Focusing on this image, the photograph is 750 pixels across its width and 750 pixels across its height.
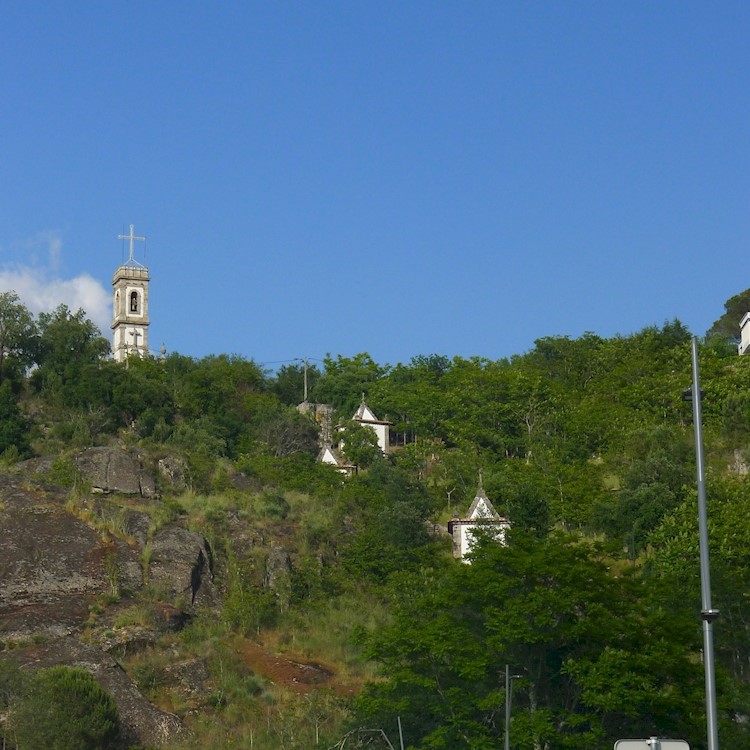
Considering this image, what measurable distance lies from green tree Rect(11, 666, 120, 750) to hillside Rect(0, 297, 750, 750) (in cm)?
60

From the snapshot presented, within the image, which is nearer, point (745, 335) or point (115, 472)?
point (115, 472)

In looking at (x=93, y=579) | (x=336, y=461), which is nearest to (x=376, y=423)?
(x=336, y=461)

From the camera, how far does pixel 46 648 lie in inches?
2219

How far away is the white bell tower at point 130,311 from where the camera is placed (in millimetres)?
110438

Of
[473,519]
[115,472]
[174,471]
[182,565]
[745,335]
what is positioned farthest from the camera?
[745,335]

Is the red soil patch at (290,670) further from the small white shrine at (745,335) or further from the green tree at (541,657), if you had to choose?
the small white shrine at (745,335)

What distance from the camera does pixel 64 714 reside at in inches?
1917

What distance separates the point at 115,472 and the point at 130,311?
37.3 metres

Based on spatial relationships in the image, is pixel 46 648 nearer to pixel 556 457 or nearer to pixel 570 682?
pixel 570 682

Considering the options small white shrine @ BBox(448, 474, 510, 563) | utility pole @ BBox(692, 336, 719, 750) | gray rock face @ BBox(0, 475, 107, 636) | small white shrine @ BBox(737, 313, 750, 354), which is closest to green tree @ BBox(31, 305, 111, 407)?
gray rock face @ BBox(0, 475, 107, 636)

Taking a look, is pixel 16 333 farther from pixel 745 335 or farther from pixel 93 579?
pixel 745 335

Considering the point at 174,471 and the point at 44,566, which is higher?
the point at 174,471

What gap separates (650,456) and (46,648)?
3292cm

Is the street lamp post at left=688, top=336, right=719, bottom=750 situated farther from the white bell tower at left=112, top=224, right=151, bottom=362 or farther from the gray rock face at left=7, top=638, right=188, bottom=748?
the white bell tower at left=112, top=224, right=151, bottom=362
